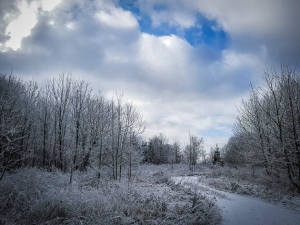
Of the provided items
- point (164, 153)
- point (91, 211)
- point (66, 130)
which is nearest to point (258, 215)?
point (91, 211)

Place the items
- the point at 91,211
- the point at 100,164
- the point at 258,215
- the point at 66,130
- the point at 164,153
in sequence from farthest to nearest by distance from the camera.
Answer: the point at 164,153, the point at 66,130, the point at 100,164, the point at 258,215, the point at 91,211

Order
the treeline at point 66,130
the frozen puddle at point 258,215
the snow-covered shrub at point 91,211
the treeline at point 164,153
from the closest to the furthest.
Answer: the snow-covered shrub at point 91,211, the frozen puddle at point 258,215, the treeline at point 66,130, the treeline at point 164,153

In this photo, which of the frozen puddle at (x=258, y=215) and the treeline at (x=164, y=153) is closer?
the frozen puddle at (x=258, y=215)

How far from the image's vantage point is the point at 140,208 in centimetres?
695

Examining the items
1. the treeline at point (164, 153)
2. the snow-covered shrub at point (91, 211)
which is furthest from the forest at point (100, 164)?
the treeline at point (164, 153)

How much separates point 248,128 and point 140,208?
18521mm

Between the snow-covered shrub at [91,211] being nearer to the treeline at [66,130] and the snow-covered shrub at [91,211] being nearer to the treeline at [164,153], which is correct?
the treeline at [66,130]

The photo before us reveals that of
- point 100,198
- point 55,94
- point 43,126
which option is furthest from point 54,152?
point 100,198

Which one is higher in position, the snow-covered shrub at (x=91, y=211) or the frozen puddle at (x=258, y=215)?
the snow-covered shrub at (x=91, y=211)

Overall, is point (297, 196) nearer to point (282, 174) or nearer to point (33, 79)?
point (282, 174)

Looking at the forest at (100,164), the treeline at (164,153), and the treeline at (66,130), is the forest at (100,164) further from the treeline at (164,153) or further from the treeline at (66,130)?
the treeline at (164,153)

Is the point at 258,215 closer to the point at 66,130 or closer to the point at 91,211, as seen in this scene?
the point at 91,211

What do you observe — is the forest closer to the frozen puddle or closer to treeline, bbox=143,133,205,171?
the frozen puddle

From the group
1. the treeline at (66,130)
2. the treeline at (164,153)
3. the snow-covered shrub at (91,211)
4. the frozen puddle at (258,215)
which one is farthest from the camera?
the treeline at (164,153)
